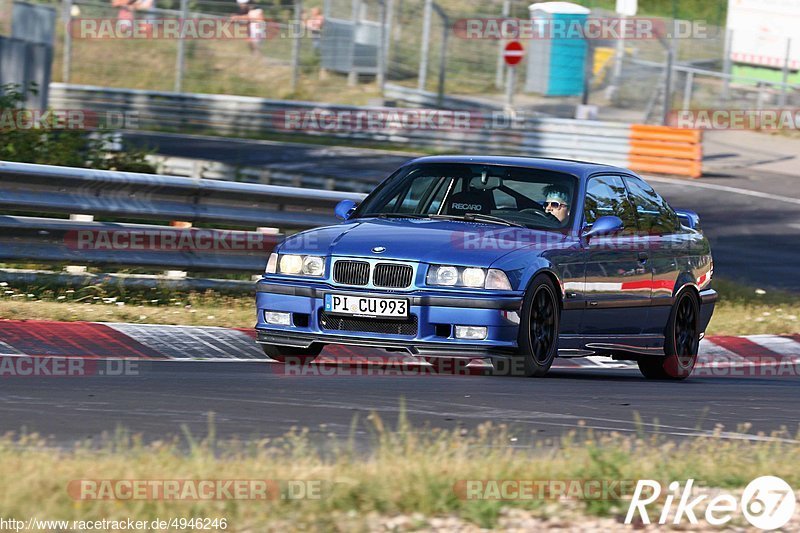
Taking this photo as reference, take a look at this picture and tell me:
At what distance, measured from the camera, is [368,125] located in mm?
32531

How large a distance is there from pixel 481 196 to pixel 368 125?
2337 centimetres

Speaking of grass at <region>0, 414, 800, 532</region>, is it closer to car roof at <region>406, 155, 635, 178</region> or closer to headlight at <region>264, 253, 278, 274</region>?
headlight at <region>264, 253, 278, 274</region>

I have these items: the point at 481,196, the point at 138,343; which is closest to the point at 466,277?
the point at 481,196

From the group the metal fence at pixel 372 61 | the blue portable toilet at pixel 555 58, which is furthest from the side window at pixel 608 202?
the blue portable toilet at pixel 555 58

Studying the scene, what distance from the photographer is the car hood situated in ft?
27.5

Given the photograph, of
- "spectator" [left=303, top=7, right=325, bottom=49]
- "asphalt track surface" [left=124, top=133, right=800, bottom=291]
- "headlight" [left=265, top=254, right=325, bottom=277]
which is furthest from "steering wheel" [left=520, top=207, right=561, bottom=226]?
"spectator" [left=303, top=7, right=325, bottom=49]

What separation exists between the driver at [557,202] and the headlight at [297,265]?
5.41ft

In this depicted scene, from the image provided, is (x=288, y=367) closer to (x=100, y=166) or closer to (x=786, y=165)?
(x=100, y=166)

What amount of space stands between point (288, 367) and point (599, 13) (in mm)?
33174

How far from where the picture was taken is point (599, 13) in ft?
133

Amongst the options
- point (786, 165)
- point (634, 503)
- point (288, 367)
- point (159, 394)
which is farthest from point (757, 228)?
point (634, 503)

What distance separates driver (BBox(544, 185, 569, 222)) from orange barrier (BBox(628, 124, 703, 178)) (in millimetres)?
20158

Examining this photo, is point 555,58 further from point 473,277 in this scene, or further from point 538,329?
point 473,277

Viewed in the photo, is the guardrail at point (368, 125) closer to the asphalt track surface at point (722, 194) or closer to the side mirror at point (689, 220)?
the asphalt track surface at point (722, 194)
